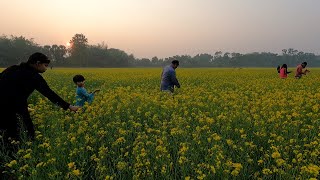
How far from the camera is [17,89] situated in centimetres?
563

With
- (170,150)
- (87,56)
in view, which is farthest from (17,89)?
(87,56)

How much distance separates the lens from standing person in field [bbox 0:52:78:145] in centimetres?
558

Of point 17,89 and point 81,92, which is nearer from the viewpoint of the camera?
point 17,89

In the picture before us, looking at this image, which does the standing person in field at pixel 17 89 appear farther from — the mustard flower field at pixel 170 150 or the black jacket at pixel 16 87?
the mustard flower field at pixel 170 150

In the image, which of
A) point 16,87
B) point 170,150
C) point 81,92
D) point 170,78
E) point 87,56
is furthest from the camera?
point 87,56

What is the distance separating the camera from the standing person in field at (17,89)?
558 centimetres

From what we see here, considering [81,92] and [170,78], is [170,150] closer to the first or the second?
[81,92]

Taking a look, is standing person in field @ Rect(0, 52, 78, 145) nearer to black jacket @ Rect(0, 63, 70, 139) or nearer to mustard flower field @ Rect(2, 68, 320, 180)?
black jacket @ Rect(0, 63, 70, 139)

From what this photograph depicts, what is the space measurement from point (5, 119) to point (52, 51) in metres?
114

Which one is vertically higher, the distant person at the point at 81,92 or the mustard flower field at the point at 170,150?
the distant person at the point at 81,92

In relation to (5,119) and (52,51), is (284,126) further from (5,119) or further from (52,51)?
(52,51)

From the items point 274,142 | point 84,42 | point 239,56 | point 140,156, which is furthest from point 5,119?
point 239,56

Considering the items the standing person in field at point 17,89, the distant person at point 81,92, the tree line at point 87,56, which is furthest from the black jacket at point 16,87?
the tree line at point 87,56

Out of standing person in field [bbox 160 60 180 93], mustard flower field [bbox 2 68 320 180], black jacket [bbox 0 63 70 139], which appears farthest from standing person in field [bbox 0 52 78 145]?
standing person in field [bbox 160 60 180 93]
